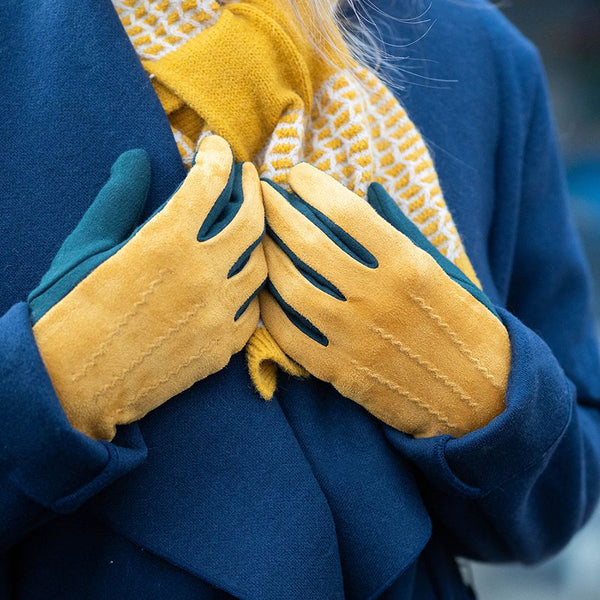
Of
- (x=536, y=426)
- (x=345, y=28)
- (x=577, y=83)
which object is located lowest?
(x=577, y=83)

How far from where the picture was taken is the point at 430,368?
0.77m

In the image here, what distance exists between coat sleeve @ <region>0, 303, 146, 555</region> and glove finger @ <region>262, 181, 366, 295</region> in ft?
0.83

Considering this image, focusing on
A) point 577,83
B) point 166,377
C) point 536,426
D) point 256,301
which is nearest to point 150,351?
point 166,377

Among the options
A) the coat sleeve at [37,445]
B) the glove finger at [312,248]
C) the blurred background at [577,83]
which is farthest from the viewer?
the blurred background at [577,83]

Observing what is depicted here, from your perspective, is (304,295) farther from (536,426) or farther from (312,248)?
(536,426)

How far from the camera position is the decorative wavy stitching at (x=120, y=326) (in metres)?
0.66

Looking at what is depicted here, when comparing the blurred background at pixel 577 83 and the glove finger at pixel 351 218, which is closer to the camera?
the glove finger at pixel 351 218

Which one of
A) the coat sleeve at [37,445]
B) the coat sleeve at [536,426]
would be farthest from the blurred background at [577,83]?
the coat sleeve at [37,445]

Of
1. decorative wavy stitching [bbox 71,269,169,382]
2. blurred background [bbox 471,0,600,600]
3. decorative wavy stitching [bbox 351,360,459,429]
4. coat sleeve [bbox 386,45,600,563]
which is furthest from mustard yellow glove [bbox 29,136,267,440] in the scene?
blurred background [bbox 471,0,600,600]

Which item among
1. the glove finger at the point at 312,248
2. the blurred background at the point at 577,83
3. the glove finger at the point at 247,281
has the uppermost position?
the glove finger at the point at 312,248

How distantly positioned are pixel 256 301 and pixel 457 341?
215 millimetres

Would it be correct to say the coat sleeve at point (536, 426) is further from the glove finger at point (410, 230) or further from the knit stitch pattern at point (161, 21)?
the knit stitch pattern at point (161, 21)

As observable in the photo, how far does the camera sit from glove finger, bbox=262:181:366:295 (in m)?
0.74

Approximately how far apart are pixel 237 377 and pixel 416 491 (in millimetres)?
255
